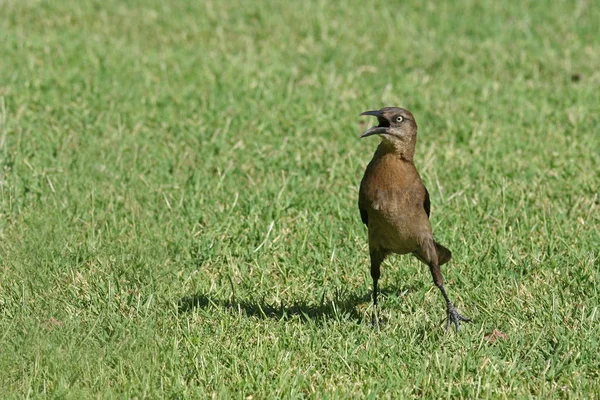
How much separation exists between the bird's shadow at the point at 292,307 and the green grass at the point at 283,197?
0.02 m

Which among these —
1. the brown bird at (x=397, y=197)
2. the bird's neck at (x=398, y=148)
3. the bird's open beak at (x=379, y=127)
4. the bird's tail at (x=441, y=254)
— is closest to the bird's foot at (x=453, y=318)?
the brown bird at (x=397, y=197)

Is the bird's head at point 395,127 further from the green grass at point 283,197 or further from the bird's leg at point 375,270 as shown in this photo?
the green grass at point 283,197

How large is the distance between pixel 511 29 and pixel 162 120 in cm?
435

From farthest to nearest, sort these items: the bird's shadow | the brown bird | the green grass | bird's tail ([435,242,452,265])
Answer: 1. bird's tail ([435,242,452,265])
2. the bird's shadow
3. the brown bird
4. the green grass

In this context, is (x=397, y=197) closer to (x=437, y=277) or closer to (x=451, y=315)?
(x=437, y=277)

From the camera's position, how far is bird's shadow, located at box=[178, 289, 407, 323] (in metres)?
5.63

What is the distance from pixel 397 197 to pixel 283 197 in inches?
73.0

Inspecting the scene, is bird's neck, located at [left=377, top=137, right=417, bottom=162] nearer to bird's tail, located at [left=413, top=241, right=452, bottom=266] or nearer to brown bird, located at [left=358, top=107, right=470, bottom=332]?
brown bird, located at [left=358, top=107, right=470, bottom=332]

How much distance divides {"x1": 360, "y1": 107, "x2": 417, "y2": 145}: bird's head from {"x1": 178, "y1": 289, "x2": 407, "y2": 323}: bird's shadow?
100 cm

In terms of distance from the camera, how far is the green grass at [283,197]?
16.6 feet

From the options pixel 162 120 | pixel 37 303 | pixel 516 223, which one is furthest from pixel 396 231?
pixel 162 120

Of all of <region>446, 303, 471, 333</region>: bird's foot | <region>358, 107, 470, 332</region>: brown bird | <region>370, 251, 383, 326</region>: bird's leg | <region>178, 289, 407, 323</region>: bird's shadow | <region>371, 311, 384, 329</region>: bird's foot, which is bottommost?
<region>178, 289, 407, 323</region>: bird's shadow

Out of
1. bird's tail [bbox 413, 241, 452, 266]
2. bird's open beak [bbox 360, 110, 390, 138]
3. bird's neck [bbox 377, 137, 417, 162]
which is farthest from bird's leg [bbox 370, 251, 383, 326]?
bird's open beak [bbox 360, 110, 390, 138]

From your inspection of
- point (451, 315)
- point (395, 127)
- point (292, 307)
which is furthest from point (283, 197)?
point (451, 315)
